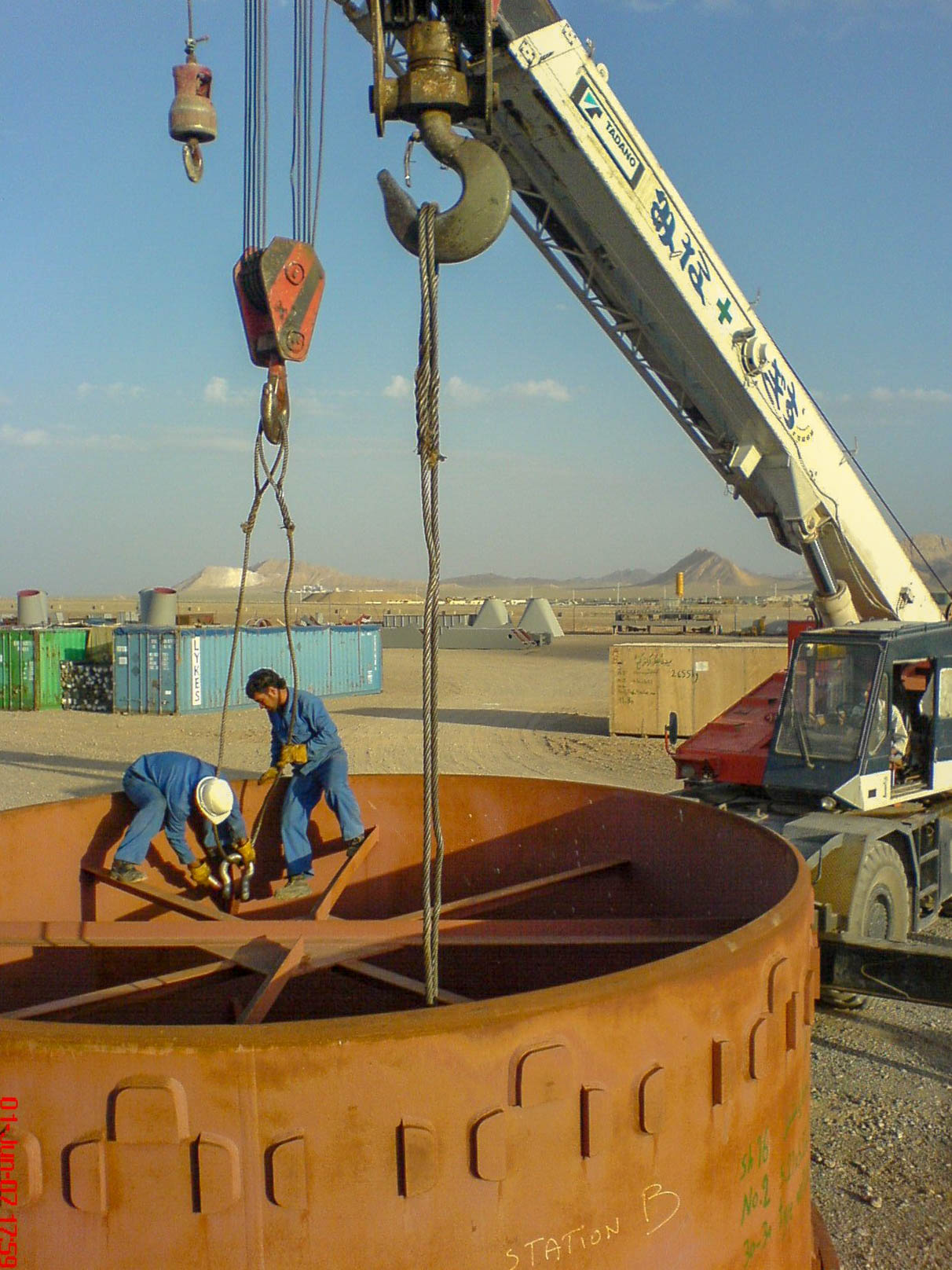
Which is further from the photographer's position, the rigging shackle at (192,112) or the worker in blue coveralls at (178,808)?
the rigging shackle at (192,112)

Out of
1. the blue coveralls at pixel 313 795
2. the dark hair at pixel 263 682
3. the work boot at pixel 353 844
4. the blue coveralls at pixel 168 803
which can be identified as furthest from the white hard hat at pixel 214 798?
the dark hair at pixel 263 682

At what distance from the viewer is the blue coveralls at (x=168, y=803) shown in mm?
4652

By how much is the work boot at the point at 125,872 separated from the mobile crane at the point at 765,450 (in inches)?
149

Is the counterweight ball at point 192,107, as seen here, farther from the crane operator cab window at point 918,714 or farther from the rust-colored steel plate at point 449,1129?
the crane operator cab window at point 918,714

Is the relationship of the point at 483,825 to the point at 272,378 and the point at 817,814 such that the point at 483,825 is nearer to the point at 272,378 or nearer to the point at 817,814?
the point at 272,378

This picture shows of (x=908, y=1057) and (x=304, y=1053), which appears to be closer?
(x=304, y=1053)

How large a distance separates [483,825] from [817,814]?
350 cm

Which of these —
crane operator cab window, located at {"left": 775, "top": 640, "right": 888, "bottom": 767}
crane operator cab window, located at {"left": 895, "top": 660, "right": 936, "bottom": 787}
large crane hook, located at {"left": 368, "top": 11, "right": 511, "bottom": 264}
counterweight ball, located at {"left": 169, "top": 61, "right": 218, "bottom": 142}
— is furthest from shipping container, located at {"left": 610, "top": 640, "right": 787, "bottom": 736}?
large crane hook, located at {"left": 368, "top": 11, "right": 511, "bottom": 264}

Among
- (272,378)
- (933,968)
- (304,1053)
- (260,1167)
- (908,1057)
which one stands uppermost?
(272,378)

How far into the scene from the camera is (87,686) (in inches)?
1035

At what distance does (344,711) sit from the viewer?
24672 millimetres

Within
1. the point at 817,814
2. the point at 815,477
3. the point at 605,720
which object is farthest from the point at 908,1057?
the point at 605,720

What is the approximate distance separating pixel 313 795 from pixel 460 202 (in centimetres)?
320

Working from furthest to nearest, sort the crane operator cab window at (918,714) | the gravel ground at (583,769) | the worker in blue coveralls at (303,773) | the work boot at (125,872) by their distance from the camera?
1. the crane operator cab window at (918,714)
2. the worker in blue coveralls at (303,773)
3. the gravel ground at (583,769)
4. the work boot at (125,872)
